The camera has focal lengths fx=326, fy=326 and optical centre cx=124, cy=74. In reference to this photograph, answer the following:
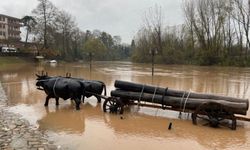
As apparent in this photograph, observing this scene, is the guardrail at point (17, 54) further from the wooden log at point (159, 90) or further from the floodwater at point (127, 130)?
the wooden log at point (159, 90)

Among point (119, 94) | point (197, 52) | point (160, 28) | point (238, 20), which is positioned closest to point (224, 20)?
point (238, 20)

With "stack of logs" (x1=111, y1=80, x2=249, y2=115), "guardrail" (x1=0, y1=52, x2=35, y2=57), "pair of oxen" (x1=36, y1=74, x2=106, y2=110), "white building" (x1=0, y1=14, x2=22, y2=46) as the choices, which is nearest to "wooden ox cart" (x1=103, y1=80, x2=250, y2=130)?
"stack of logs" (x1=111, y1=80, x2=249, y2=115)

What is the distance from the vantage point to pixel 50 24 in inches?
2569

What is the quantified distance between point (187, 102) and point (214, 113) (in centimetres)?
93

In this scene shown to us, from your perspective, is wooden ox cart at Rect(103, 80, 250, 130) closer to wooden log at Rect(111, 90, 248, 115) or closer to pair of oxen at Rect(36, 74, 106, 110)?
wooden log at Rect(111, 90, 248, 115)

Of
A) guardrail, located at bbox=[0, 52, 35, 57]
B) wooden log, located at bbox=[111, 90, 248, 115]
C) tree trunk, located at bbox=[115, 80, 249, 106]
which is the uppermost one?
guardrail, located at bbox=[0, 52, 35, 57]

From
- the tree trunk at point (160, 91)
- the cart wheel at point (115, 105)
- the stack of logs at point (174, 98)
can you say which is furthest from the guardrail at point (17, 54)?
the stack of logs at point (174, 98)

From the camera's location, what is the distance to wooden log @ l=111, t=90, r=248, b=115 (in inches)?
381

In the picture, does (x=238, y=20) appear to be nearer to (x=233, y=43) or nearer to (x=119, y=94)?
(x=233, y=43)

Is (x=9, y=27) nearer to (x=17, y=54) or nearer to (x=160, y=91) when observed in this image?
(x=17, y=54)

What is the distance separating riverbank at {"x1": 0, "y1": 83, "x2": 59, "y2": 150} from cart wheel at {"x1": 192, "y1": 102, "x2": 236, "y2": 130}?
15.3ft

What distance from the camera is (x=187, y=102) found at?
412 inches

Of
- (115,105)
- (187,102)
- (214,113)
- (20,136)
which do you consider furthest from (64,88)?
(214,113)

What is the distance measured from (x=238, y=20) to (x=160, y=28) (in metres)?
19.1
